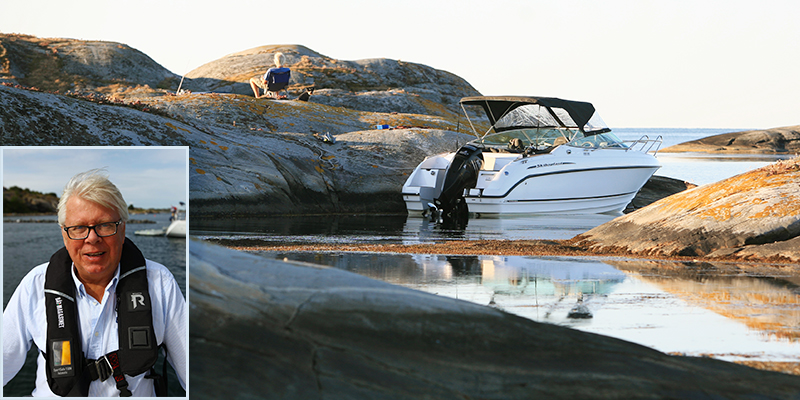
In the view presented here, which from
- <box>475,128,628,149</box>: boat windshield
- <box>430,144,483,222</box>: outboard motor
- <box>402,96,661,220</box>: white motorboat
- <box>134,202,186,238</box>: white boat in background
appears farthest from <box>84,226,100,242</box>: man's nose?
<box>475,128,628,149</box>: boat windshield

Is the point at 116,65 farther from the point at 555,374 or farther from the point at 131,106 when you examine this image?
the point at 555,374

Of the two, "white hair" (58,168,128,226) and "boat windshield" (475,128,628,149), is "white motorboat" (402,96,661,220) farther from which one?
"white hair" (58,168,128,226)

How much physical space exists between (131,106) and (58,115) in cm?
259

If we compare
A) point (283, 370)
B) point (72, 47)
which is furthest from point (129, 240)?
point (72, 47)

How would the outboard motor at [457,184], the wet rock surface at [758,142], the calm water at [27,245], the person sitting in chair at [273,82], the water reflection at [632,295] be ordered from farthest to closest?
1. the wet rock surface at [758,142]
2. the person sitting in chair at [273,82]
3. the outboard motor at [457,184]
4. the water reflection at [632,295]
5. the calm water at [27,245]

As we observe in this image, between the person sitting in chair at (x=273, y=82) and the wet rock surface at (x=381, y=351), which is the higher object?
the person sitting in chair at (x=273, y=82)

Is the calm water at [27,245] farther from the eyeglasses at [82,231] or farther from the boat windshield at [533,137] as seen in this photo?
the boat windshield at [533,137]

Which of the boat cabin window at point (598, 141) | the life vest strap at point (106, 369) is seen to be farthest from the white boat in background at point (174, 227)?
the boat cabin window at point (598, 141)

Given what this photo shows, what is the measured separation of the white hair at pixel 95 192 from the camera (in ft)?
9.07

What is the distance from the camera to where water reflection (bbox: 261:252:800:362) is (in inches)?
158

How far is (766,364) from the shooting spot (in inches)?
139

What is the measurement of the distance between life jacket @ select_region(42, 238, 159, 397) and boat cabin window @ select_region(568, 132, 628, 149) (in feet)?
48.8

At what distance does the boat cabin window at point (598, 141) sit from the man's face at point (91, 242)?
14905 mm

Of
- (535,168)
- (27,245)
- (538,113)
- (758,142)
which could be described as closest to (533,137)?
(538,113)
